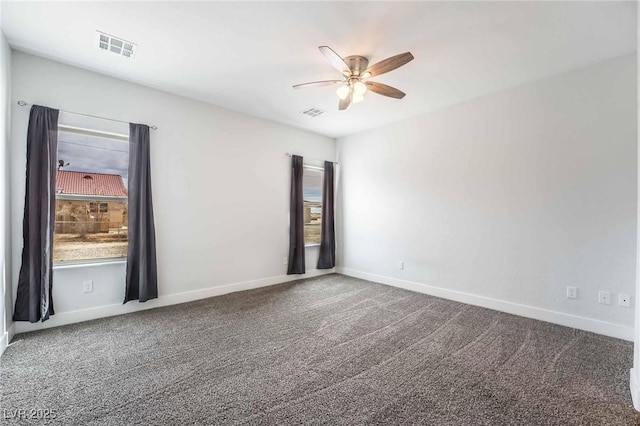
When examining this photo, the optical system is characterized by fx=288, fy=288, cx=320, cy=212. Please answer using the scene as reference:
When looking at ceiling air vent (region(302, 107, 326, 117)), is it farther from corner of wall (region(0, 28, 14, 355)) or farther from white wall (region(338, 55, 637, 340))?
corner of wall (region(0, 28, 14, 355))

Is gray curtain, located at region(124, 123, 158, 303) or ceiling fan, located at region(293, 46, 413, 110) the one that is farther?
gray curtain, located at region(124, 123, 158, 303)

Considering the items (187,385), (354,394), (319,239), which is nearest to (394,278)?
(319,239)

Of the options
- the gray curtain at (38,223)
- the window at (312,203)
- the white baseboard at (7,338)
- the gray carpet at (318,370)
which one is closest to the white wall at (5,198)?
the white baseboard at (7,338)

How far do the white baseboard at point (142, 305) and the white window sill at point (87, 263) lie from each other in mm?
476

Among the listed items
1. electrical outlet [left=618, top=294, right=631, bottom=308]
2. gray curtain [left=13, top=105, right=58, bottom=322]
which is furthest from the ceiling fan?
electrical outlet [left=618, top=294, right=631, bottom=308]

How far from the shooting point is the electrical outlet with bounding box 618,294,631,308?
108 inches

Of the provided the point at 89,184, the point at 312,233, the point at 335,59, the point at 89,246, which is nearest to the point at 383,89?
the point at 335,59

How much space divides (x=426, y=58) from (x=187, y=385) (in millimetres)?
3449

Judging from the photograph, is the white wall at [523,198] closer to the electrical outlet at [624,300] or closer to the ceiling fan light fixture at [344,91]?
the electrical outlet at [624,300]

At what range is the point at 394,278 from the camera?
4.70 meters

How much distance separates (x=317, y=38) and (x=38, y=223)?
3.16m

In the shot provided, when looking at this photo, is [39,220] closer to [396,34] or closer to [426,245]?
[396,34]

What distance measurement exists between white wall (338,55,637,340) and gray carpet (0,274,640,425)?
0.50 metres

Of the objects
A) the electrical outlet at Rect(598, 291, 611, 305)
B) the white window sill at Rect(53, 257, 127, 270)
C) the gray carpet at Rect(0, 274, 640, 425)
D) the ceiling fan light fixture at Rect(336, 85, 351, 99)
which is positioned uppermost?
the ceiling fan light fixture at Rect(336, 85, 351, 99)
